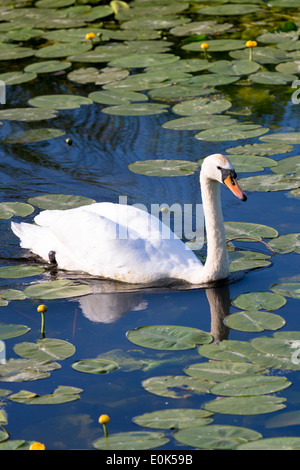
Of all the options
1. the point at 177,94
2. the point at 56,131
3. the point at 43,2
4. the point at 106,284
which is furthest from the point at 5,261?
the point at 43,2

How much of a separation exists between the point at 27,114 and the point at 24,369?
449 cm

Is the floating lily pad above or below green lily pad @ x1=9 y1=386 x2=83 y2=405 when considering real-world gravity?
above

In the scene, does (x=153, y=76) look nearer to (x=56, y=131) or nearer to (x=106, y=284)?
(x=56, y=131)

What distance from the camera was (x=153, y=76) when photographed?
9328 mm

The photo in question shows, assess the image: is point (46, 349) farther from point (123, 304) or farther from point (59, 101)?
point (59, 101)

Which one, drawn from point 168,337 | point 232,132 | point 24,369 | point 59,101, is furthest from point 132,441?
point 59,101

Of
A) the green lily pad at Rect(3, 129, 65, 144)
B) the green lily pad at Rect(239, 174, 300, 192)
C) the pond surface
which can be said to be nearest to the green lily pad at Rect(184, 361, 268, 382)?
the pond surface

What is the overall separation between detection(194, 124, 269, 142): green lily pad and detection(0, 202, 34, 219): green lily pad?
190 centimetres

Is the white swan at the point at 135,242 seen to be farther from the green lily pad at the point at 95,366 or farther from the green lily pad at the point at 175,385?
the green lily pad at the point at 175,385

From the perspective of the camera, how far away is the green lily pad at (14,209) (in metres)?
6.71

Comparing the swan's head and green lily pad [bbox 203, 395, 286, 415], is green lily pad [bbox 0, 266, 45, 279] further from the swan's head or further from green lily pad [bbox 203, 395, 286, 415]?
green lily pad [bbox 203, 395, 286, 415]

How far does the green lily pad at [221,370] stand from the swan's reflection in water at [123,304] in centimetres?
62

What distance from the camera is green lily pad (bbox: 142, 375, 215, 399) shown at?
432cm

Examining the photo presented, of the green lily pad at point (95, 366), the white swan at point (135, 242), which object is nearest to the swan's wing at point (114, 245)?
the white swan at point (135, 242)
